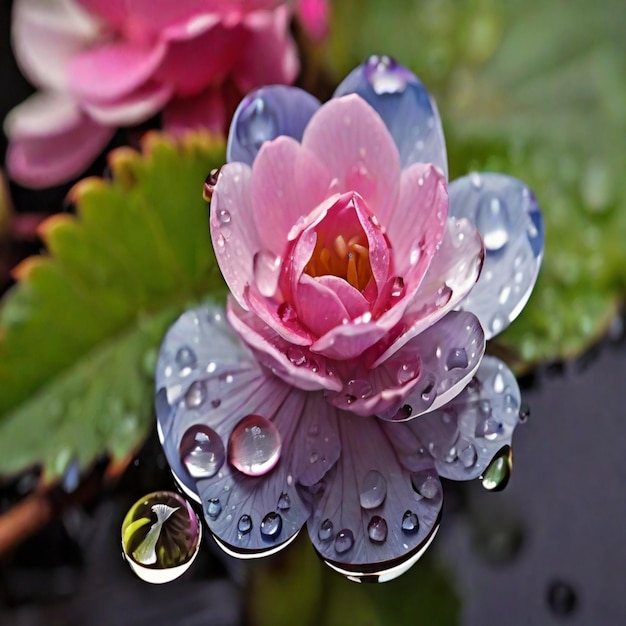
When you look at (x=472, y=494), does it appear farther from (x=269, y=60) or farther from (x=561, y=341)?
(x=269, y=60)

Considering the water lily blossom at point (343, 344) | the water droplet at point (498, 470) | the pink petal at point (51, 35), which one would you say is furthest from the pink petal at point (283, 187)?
the pink petal at point (51, 35)

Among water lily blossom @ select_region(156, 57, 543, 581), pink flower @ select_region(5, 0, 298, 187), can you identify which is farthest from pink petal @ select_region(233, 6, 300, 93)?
water lily blossom @ select_region(156, 57, 543, 581)

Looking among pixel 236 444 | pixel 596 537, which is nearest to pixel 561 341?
pixel 596 537

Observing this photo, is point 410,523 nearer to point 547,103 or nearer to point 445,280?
point 445,280

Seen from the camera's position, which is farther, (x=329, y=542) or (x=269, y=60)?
→ (x=269, y=60)

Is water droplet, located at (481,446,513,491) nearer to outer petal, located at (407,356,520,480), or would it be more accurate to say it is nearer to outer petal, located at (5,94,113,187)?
outer petal, located at (407,356,520,480)

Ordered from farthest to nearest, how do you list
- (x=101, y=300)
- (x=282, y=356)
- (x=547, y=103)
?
1. (x=547, y=103)
2. (x=101, y=300)
3. (x=282, y=356)

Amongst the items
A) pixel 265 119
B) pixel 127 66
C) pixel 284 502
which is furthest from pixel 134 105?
pixel 284 502
